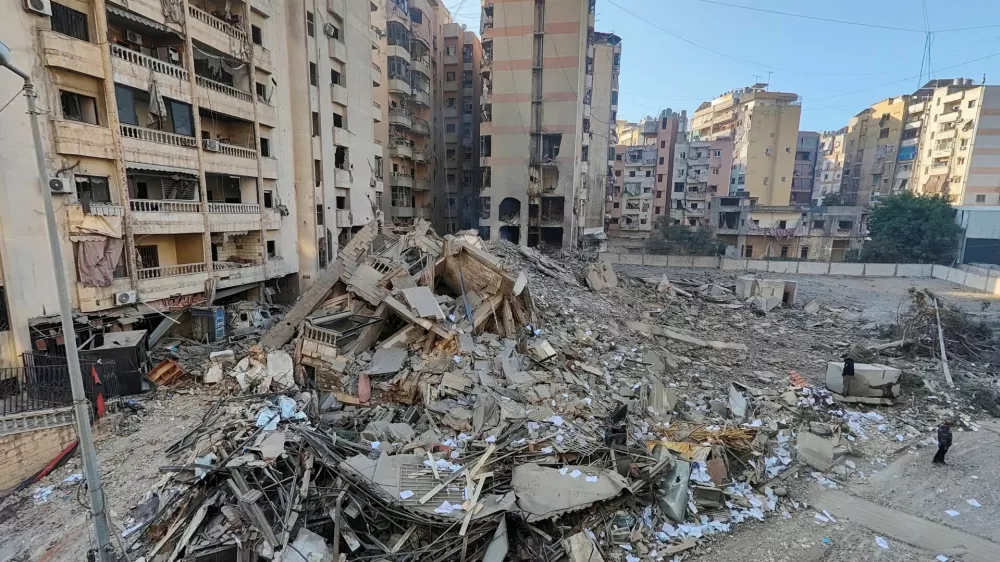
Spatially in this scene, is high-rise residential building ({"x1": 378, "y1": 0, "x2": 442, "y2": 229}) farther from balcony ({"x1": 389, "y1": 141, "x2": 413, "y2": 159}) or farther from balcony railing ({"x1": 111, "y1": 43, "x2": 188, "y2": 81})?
balcony railing ({"x1": 111, "y1": 43, "x2": 188, "y2": 81})

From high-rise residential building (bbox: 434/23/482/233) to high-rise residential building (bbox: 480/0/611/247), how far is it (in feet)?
33.3

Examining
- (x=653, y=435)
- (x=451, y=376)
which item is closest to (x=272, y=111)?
(x=451, y=376)

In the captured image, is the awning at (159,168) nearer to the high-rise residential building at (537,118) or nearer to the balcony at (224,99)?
the balcony at (224,99)

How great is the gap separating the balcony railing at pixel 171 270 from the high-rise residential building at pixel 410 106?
18921 mm

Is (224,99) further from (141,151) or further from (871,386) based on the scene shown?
(871,386)

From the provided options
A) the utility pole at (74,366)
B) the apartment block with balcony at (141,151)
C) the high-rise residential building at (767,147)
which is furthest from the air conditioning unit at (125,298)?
the high-rise residential building at (767,147)

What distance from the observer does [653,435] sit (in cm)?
1017

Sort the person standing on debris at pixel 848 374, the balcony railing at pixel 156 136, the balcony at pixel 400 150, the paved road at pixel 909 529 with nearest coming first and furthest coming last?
the paved road at pixel 909 529
the person standing on debris at pixel 848 374
the balcony railing at pixel 156 136
the balcony at pixel 400 150

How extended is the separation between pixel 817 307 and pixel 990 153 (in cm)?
3990

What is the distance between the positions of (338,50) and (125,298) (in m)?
16.5

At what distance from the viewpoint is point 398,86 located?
111ft

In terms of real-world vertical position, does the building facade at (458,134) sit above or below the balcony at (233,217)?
above

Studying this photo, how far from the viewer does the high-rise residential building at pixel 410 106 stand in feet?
111

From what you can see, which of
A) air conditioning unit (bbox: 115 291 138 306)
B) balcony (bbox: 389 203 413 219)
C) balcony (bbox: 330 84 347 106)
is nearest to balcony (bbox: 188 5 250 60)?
balcony (bbox: 330 84 347 106)
